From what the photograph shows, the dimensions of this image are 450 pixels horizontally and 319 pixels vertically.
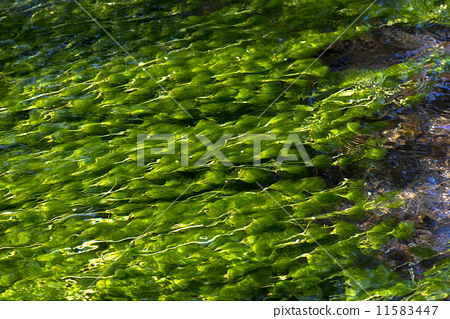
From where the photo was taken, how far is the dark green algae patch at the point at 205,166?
5.93 feet

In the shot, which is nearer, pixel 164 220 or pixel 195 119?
pixel 164 220

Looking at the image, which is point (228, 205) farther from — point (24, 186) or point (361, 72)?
point (361, 72)

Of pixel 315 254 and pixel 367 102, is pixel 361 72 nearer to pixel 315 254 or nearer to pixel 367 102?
pixel 367 102

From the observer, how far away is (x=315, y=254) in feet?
6.08

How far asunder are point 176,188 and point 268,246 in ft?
2.11

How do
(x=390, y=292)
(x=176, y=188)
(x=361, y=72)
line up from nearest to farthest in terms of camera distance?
(x=390, y=292), (x=176, y=188), (x=361, y=72)

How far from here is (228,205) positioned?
6.97 feet

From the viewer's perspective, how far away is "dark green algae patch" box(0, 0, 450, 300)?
71.2 inches

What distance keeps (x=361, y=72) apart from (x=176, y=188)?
1.70 meters

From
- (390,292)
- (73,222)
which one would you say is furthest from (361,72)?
(73,222)

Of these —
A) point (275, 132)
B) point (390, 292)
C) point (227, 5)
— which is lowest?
point (390, 292)

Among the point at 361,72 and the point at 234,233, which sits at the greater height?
the point at 361,72

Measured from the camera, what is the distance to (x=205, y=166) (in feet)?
7.77

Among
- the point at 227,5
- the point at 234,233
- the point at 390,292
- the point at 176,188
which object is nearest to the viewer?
the point at 390,292
